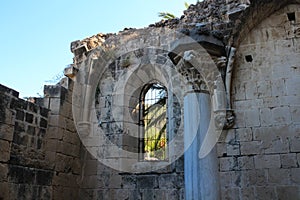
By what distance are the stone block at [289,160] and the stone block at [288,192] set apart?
32 cm

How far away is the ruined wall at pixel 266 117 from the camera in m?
4.79

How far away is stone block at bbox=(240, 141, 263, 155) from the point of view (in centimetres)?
500

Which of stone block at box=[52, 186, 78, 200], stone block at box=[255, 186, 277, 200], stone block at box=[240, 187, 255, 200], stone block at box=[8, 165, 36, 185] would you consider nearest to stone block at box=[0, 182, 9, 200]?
stone block at box=[8, 165, 36, 185]

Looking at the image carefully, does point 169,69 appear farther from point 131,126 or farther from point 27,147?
point 27,147

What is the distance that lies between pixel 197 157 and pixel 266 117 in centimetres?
150

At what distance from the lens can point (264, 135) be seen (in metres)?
5.01

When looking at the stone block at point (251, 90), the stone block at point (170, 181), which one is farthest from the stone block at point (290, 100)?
the stone block at point (170, 181)

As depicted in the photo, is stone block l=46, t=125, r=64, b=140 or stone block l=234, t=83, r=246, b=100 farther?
stone block l=46, t=125, r=64, b=140

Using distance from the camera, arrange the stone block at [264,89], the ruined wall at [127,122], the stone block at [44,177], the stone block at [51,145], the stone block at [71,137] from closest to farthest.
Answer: the stone block at [264,89]
the stone block at [44,177]
the ruined wall at [127,122]
the stone block at [51,145]
the stone block at [71,137]

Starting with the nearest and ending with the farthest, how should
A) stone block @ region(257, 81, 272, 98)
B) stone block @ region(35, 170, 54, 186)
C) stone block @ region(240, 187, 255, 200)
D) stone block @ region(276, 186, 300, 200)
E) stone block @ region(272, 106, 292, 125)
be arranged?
stone block @ region(276, 186, 300, 200), stone block @ region(240, 187, 255, 200), stone block @ region(272, 106, 292, 125), stone block @ region(257, 81, 272, 98), stone block @ region(35, 170, 54, 186)

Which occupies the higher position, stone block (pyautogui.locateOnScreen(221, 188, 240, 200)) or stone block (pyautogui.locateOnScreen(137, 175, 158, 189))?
stone block (pyautogui.locateOnScreen(137, 175, 158, 189))

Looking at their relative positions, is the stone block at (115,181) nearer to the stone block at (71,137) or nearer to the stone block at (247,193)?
the stone block at (71,137)

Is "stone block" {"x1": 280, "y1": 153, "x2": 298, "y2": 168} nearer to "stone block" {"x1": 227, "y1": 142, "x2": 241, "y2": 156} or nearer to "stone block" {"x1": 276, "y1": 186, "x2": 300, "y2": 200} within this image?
"stone block" {"x1": 276, "y1": 186, "x2": 300, "y2": 200}

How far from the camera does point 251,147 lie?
505 centimetres
